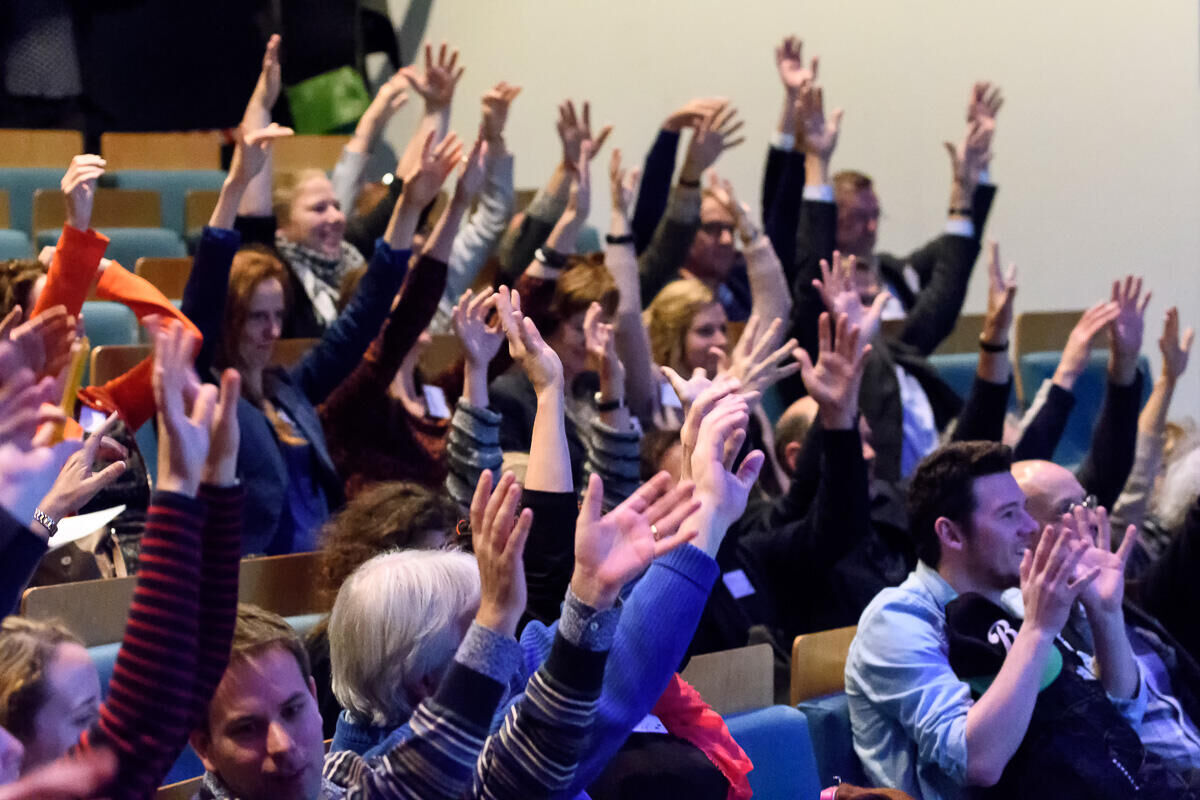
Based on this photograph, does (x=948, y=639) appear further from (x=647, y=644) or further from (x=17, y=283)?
(x=17, y=283)

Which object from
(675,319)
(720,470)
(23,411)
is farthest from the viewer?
(675,319)

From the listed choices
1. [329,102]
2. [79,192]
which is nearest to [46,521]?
[79,192]

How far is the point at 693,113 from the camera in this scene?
395 centimetres

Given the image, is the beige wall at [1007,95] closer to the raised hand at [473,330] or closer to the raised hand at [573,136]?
the raised hand at [573,136]

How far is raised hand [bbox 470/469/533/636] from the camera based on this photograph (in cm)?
122

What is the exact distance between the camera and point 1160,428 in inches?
129

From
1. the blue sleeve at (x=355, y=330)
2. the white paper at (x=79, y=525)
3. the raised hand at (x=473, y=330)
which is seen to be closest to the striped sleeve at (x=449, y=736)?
the white paper at (x=79, y=525)

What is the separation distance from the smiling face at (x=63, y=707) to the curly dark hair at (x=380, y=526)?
2.29 ft

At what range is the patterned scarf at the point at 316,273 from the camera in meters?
3.60

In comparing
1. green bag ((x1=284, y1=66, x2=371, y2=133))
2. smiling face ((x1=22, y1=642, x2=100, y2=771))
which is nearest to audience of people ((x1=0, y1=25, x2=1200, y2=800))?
smiling face ((x1=22, y1=642, x2=100, y2=771))

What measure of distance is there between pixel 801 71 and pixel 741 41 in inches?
83.1

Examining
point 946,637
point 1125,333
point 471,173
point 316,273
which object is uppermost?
point 471,173

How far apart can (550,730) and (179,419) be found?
0.41m

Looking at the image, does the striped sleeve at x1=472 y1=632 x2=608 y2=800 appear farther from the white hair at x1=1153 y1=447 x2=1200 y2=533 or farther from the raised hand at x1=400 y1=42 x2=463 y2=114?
the raised hand at x1=400 y1=42 x2=463 y2=114
